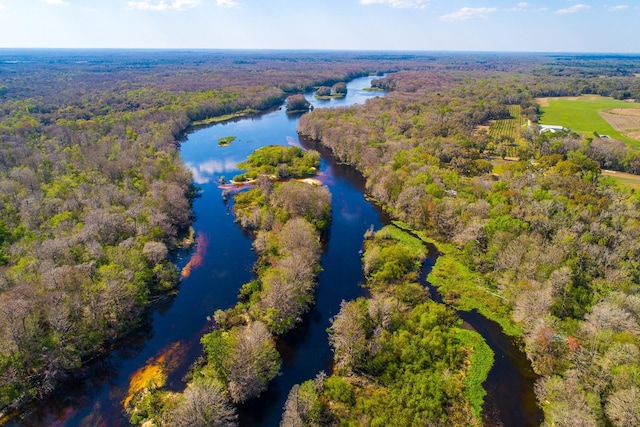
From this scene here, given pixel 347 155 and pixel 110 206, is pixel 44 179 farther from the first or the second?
pixel 347 155

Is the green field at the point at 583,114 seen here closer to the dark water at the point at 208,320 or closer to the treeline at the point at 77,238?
the dark water at the point at 208,320

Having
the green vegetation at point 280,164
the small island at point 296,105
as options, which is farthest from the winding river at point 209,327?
the small island at point 296,105

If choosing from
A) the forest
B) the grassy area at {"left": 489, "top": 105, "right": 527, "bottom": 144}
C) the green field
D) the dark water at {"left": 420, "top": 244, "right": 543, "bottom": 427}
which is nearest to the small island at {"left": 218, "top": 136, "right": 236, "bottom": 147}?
the forest

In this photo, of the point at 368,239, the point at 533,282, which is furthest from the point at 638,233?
the point at 368,239

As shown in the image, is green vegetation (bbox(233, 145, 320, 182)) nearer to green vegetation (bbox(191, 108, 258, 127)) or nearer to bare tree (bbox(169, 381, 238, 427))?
green vegetation (bbox(191, 108, 258, 127))

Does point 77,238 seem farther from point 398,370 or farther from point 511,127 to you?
point 511,127

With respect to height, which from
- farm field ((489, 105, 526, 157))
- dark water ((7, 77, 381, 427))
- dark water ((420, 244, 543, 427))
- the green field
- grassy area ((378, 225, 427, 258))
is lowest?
dark water ((7, 77, 381, 427))
